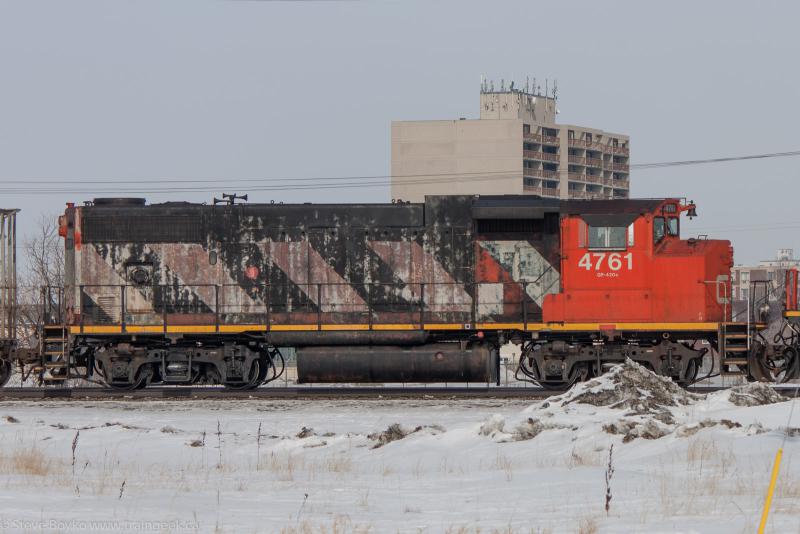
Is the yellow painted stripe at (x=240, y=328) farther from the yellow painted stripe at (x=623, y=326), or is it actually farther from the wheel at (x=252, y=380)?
the yellow painted stripe at (x=623, y=326)

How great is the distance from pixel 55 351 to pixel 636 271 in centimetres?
1196

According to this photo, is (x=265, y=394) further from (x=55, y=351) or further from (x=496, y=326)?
(x=496, y=326)

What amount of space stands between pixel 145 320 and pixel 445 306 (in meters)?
6.24

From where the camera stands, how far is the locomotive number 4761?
2162cm

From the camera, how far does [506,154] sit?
13100 centimetres

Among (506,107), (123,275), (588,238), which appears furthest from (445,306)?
(506,107)

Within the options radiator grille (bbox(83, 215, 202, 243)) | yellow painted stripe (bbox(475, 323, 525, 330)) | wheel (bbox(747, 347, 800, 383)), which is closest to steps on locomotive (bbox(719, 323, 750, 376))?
wheel (bbox(747, 347, 800, 383))

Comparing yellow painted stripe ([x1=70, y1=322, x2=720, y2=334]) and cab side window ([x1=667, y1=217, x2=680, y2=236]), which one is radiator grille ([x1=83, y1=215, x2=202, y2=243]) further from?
cab side window ([x1=667, y1=217, x2=680, y2=236])

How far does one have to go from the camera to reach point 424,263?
2205cm

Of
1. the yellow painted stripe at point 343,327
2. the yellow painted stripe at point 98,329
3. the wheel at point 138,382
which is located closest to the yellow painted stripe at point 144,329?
the yellow painted stripe at point 98,329

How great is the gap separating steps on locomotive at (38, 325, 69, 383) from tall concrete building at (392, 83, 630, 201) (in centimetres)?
9877

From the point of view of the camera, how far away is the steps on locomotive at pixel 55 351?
72.2ft

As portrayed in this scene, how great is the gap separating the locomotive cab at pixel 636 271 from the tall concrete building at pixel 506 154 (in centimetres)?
9824

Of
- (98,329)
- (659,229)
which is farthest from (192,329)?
(659,229)
